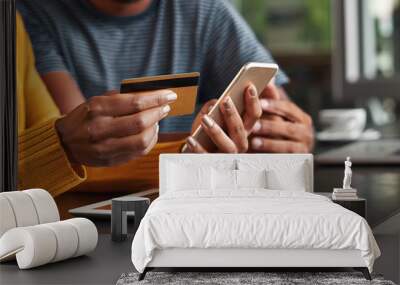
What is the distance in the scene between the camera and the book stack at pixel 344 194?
5.30 m

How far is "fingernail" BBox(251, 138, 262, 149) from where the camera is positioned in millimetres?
5754

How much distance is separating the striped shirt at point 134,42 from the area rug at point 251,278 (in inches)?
72.9

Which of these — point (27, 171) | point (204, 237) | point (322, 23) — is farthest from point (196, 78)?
point (204, 237)

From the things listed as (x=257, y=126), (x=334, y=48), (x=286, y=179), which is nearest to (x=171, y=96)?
(x=257, y=126)

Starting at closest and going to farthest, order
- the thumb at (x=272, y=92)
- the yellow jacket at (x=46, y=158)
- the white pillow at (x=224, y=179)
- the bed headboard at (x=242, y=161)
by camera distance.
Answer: the white pillow at (x=224, y=179) < the bed headboard at (x=242, y=161) < the thumb at (x=272, y=92) < the yellow jacket at (x=46, y=158)

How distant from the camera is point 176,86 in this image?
581 centimetres

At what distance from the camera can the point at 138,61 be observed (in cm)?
588

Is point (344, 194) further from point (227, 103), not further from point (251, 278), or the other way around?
point (251, 278)

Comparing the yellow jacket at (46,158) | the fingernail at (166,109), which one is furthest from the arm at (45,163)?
the fingernail at (166,109)

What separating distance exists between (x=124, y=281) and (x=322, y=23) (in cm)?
252

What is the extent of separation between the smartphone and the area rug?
1.53 meters

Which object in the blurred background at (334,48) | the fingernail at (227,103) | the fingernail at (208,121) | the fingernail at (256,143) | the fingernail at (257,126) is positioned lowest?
the fingernail at (256,143)

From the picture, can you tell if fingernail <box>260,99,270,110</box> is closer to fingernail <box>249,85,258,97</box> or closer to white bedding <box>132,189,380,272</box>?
fingernail <box>249,85,258,97</box>

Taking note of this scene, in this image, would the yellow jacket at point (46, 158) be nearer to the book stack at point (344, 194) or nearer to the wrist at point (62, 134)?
the wrist at point (62, 134)
